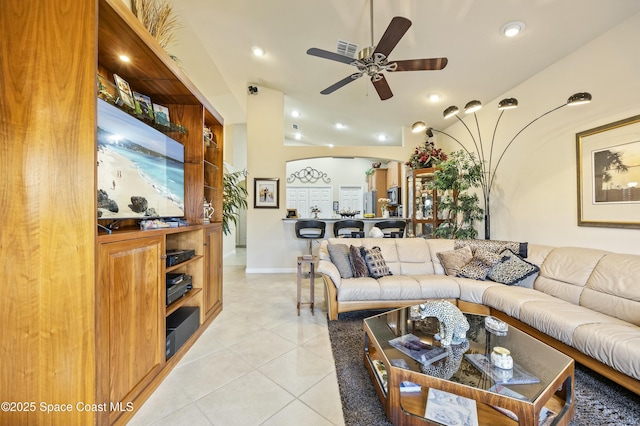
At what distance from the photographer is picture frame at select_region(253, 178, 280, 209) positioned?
16.9ft

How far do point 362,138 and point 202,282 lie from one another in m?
5.69

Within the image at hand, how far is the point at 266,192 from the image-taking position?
515cm

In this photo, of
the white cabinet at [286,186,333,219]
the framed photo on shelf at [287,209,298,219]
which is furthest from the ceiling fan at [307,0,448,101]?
the white cabinet at [286,186,333,219]

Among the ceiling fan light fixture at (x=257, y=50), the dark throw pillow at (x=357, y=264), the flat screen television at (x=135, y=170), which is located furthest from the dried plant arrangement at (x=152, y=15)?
the dark throw pillow at (x=357, y=264)

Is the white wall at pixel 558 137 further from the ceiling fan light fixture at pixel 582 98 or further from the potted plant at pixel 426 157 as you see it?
the potted plant at pixel 426 157

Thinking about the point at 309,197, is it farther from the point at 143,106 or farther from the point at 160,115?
the point at 143,106

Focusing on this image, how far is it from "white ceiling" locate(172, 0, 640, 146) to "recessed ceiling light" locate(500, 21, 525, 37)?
4 cm

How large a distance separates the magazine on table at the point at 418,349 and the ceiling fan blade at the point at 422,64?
234cm

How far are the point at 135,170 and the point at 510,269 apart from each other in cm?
361

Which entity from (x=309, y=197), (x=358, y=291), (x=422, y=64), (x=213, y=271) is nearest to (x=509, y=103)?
(x=422, y=64)

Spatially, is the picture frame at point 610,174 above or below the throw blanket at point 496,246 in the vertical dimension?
above

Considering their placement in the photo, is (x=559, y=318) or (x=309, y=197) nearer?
(x=559, y=318)

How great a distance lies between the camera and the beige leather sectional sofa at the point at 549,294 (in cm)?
168

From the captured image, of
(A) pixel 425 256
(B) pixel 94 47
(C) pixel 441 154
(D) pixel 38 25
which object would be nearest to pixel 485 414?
(A) pixel 425 256
